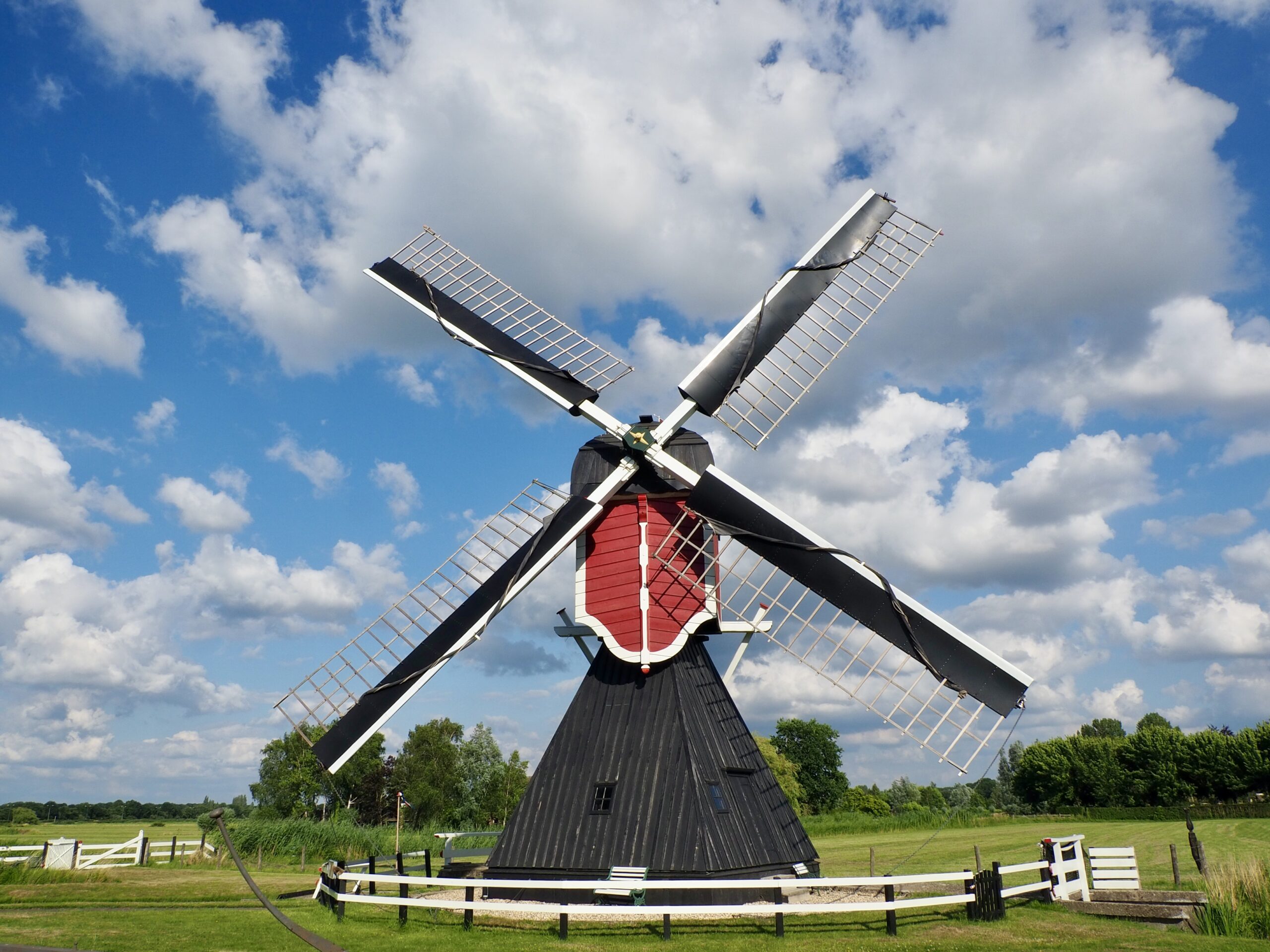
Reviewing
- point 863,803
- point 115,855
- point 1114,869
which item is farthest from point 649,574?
point 863,803

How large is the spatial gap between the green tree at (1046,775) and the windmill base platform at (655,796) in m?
44.8

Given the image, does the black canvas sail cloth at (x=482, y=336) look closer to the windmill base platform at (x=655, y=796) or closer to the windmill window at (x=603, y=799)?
A: the windmill base platform at (x=655, y=796)

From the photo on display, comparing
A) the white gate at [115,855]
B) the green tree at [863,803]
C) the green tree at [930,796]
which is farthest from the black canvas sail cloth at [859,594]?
the green tree at [930,796]

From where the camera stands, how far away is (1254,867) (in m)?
11.7

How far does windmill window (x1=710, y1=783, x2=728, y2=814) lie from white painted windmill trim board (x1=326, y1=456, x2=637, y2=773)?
160 inches

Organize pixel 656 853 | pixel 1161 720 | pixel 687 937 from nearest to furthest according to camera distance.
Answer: pixel 687 937
pixel 656 853
pixel 1161 720

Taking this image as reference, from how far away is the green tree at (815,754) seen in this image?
61.9 meters

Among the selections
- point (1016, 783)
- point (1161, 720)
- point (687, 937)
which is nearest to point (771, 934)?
point (687, 937)

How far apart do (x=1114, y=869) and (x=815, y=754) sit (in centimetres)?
5088

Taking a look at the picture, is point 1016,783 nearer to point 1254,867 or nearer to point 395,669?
point 1254,867

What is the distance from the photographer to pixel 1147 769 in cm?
4600

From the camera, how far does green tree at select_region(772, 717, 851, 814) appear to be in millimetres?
61938

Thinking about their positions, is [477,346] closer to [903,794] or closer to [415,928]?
[415,928]

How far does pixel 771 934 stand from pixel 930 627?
4.60m
